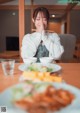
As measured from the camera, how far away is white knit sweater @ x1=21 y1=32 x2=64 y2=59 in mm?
1269

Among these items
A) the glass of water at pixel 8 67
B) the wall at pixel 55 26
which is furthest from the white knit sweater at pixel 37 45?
the wall at pixel 55 26

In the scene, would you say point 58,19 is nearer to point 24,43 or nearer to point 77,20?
point 77,20

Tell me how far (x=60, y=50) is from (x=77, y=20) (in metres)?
5.39

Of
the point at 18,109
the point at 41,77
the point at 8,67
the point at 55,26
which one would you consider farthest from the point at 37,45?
the point at 55,26

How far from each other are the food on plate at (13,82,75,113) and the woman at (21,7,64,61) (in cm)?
85

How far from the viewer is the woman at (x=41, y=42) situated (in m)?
1.25

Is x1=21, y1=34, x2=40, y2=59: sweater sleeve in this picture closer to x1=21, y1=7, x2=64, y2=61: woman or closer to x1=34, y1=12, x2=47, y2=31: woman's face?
x1=21, y1=7, x2=64, y2=61: woman

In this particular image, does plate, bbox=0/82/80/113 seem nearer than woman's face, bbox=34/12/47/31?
Yes

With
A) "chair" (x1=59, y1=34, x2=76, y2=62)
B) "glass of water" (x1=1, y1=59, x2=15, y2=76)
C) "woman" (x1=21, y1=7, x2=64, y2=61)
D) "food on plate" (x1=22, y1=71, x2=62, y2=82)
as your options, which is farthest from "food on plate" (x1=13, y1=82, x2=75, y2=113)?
"chair" (x1=59, y1=34, x2=76, y2=62)

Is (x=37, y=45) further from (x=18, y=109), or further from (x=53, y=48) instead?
(x=18, y=109)

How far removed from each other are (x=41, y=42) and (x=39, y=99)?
100 centimetres

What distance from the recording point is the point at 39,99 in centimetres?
36

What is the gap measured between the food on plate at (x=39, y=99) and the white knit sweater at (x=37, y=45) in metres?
0.86

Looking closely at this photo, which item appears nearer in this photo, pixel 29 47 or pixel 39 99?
pixel 39 99
